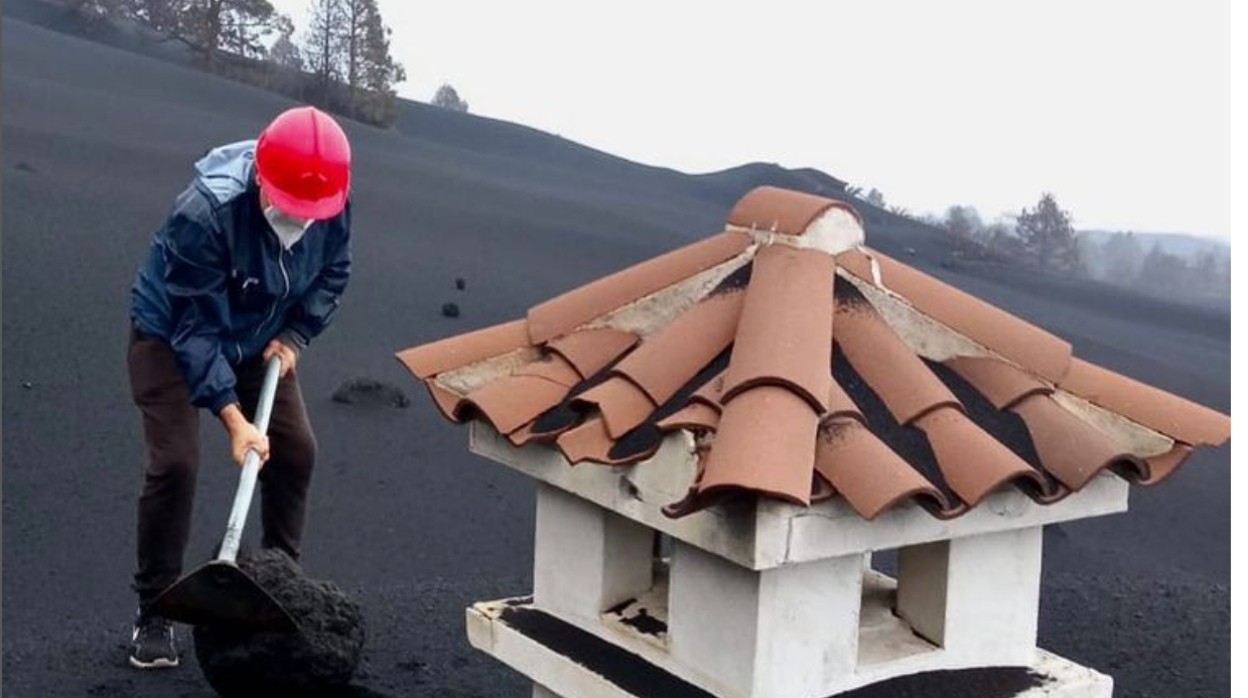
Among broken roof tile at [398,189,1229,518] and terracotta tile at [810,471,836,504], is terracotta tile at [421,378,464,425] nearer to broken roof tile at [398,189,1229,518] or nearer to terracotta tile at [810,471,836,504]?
broken roof tile at [398,189,1229,518]

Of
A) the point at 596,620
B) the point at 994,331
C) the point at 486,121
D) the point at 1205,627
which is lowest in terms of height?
the point at 1205,627

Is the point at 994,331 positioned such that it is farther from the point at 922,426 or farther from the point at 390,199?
the point at 390,199

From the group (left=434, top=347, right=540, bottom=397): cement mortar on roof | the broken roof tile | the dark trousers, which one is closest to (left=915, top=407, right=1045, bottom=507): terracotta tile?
the broken roof tile

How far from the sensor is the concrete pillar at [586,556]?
2367 mm

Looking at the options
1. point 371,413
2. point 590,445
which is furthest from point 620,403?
point 371,413

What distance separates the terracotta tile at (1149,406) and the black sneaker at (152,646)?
207 cm

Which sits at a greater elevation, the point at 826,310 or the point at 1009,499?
the point at 826,310

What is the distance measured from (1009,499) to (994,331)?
1.13ft

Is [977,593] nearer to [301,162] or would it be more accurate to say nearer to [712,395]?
[712,395]

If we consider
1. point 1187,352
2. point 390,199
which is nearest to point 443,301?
point 390,199

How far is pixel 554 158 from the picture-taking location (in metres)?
16.7

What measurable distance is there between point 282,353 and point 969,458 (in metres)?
1.74

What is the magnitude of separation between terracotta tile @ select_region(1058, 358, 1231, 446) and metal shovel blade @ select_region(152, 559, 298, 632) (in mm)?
1593

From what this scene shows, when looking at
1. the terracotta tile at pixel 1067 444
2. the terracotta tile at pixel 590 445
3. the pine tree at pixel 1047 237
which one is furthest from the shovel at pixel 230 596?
the pine tree at pixel 1047 237
